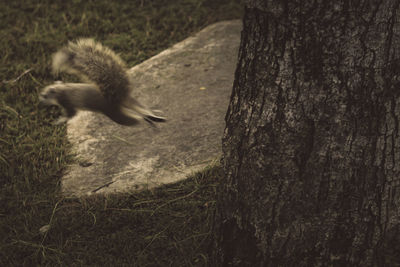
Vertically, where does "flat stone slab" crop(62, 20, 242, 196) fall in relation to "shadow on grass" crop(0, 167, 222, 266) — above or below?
above

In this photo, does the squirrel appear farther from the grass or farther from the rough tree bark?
the rough tree bark

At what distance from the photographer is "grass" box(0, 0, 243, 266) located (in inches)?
77.8

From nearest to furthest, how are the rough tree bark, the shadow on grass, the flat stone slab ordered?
the rough tree bark, the shadow on grass, the flat stone slab

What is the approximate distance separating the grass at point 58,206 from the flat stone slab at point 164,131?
0.32 ft

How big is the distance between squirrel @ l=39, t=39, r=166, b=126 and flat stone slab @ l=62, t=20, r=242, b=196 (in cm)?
17

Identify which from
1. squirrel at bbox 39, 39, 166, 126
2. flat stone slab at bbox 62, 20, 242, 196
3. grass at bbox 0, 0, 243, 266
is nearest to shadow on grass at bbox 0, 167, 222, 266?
grass at bbox 0, 0, 243, 266

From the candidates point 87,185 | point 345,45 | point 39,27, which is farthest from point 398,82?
point 39,27

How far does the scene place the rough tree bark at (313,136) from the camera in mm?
1332

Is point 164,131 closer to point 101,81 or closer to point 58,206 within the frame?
point 101,81

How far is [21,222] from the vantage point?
85.4 inches

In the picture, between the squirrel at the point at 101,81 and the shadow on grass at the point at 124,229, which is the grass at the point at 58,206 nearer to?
the shadow on grass at the point at 124,229

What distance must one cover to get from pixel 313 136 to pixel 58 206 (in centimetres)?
144

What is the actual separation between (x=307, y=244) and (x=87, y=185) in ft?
4.29

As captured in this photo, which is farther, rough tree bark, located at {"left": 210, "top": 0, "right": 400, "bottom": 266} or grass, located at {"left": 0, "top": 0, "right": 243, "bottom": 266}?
grass, located at {"left": 0, "top": 0, "right": 243, "bottom": 266}
